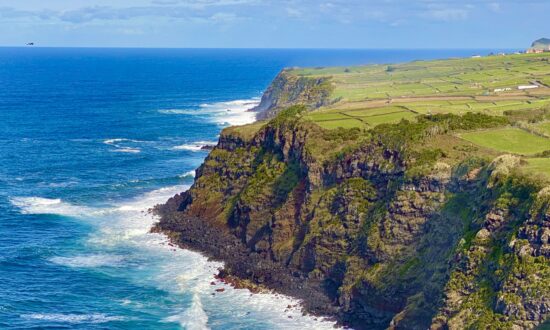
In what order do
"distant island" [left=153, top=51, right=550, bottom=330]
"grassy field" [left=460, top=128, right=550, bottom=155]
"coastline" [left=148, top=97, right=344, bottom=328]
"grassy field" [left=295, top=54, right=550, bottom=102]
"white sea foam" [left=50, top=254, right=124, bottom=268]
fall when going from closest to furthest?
"distant island" [left=153, top=51, right=550, bottom=330], "coastline" [left=148, top=97, right=344, bottom=328], "grassy field" [left=460, top=128, right=550, bottom=155], "white sea foam" [left=50, top=254, right=124, bottom=268], "grassy field" [left=295, top=54, right=550, bottom=102]

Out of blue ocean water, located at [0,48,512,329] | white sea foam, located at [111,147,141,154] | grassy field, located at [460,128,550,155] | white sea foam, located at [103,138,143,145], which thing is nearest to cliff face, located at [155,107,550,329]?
blue ocean water, located at [0,48,512,329]

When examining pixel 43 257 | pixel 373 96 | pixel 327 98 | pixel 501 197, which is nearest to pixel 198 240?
pixel 43 257

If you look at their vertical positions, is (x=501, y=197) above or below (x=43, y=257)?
above

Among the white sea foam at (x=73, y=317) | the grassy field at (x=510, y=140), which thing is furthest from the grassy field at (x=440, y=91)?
the white sea foam at (x=73, y=317)

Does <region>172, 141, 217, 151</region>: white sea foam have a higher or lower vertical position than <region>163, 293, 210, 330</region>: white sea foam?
higher

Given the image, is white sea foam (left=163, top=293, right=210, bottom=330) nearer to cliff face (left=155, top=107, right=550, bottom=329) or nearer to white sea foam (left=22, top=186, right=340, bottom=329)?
white sea foam (left=22, top=186, right=340, bottom=329)

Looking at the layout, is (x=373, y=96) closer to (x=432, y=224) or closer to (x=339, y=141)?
(x=339, y=141)
